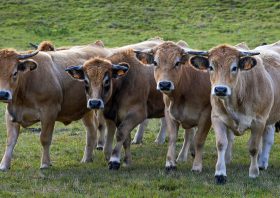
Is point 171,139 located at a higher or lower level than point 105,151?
higher

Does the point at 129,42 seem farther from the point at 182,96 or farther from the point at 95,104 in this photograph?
the point at 95,104

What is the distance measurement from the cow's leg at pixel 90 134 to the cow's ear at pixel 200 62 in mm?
3348

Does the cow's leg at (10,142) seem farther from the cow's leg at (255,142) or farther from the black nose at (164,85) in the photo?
the cow's leg at (255,142)

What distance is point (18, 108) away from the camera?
11969mm

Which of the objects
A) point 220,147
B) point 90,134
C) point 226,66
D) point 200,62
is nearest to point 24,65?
point 90,134

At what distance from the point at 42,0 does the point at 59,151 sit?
120 feet

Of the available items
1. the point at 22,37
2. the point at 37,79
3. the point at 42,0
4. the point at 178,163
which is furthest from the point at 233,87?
the point at 42,0

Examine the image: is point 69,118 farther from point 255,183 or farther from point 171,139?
point 255,183

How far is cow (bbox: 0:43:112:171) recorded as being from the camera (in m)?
11.6

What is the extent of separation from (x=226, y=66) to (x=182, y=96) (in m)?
1.64

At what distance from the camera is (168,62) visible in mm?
11672

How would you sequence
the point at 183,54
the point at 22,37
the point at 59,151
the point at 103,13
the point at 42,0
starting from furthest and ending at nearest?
the point at 42,0
the point at 103,13
the point at 22,37
the point at 59,151
the point at 183,54

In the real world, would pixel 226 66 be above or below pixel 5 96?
above

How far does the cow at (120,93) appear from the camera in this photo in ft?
38.8
